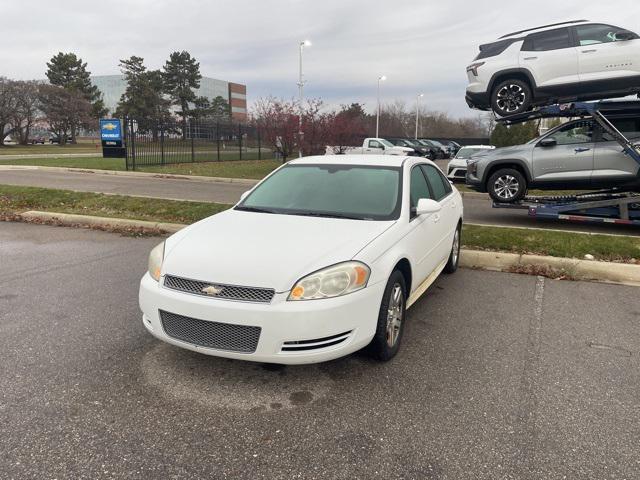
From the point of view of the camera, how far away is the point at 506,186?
982cm

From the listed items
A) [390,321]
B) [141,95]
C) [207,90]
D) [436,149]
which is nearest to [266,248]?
[390,321]

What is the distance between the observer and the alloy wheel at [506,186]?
9.71m

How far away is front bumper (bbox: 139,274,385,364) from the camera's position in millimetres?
2906

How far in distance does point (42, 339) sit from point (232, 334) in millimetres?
1926

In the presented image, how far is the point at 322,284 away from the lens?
301 cm

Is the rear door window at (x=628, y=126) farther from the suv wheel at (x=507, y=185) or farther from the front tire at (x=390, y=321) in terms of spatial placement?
the front tire at (x=390, y=321)

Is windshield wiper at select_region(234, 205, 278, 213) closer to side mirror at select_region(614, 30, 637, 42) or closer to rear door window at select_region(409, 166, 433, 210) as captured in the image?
rear door window at select_region(409, 166, 433, 210)

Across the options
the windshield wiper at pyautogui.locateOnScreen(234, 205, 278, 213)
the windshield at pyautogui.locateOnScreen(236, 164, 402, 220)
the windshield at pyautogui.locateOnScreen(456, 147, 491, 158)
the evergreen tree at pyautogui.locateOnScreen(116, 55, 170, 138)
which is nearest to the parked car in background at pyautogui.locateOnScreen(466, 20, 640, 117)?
the windshield at pyautogui.locateOnScreen(236, 164, 402, 220)

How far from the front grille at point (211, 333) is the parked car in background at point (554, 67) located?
328 inches

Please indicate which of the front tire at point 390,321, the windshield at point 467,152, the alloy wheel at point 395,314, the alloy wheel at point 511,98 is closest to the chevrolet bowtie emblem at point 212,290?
the front tire at point 390,321

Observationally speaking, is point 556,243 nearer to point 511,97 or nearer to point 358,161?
point 358,161

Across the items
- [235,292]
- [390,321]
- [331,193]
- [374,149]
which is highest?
[374,149]

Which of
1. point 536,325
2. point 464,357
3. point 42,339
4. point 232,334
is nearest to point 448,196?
point 536,325

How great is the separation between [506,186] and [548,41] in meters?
2.84
